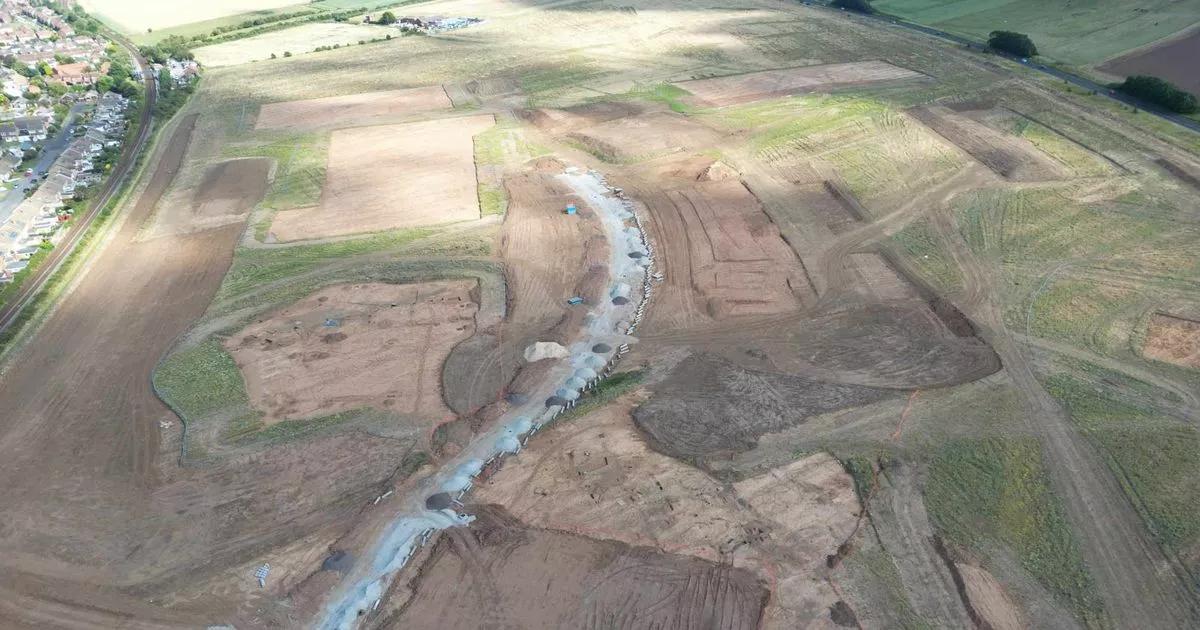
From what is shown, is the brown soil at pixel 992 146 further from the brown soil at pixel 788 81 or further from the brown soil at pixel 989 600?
the brown soil at pixel 989 600

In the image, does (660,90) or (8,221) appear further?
(660,90)

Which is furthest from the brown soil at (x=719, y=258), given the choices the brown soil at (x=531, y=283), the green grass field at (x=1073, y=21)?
the green grass field at (x=1073, y=21)

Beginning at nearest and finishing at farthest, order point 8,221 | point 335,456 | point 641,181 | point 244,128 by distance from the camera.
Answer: point 335,456, point 8,221, point 641,181, point 244,128

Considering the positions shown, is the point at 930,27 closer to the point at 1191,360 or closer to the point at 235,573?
the point at 1191,360

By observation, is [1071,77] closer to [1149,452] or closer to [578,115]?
[578,115]

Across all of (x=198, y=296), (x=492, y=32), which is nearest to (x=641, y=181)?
(x=198, y=296)

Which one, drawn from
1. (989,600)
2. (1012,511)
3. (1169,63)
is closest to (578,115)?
(1012,511)

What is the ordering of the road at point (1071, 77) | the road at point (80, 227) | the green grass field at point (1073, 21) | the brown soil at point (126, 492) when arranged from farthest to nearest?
1. the green grass field at point (1073, 21)
2. the road at point (1071, 77)
3. the road at point (80, 227)
4. the brown soil at point (126, 492)
